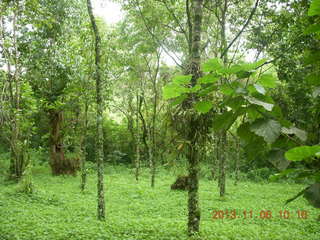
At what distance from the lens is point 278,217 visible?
34.3 feet

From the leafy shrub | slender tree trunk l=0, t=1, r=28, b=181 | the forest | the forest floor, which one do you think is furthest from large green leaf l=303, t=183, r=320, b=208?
the leafy shrub

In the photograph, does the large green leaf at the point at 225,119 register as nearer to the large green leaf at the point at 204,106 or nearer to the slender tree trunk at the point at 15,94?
the large green leaf at the point at 204,106

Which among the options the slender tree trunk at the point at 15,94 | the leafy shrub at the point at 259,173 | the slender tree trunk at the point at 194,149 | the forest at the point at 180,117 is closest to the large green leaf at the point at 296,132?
the forest at the point at 180,117

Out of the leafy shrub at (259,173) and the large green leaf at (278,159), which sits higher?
the large green leaf at (278,159)

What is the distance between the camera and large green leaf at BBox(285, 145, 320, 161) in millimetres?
675

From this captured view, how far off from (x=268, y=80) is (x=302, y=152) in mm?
355

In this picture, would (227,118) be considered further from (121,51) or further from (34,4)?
(121,51)

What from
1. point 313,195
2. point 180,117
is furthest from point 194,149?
point 313,195

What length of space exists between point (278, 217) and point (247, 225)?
180 cm

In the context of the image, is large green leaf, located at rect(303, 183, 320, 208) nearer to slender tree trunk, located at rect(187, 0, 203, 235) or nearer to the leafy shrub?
slender tree trunk, located at rect(187, 0, 203, 235)

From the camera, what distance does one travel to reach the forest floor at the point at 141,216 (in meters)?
7.59

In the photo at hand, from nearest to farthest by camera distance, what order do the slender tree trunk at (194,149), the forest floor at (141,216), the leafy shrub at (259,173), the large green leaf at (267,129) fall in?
the large green leaf at (267,129)
the slender tree trunk at (194,149)
the forest floor at (141,216)
the leafy shrub at (259,173)

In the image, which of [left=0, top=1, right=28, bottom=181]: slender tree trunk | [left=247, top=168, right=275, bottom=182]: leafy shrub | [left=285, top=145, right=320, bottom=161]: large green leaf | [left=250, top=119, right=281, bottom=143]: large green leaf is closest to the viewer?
[left=285, top=145, right=320, bottom=161]: large green leaf

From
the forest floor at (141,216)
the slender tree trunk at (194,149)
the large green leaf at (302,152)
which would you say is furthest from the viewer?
the forest floor at (141,216)
